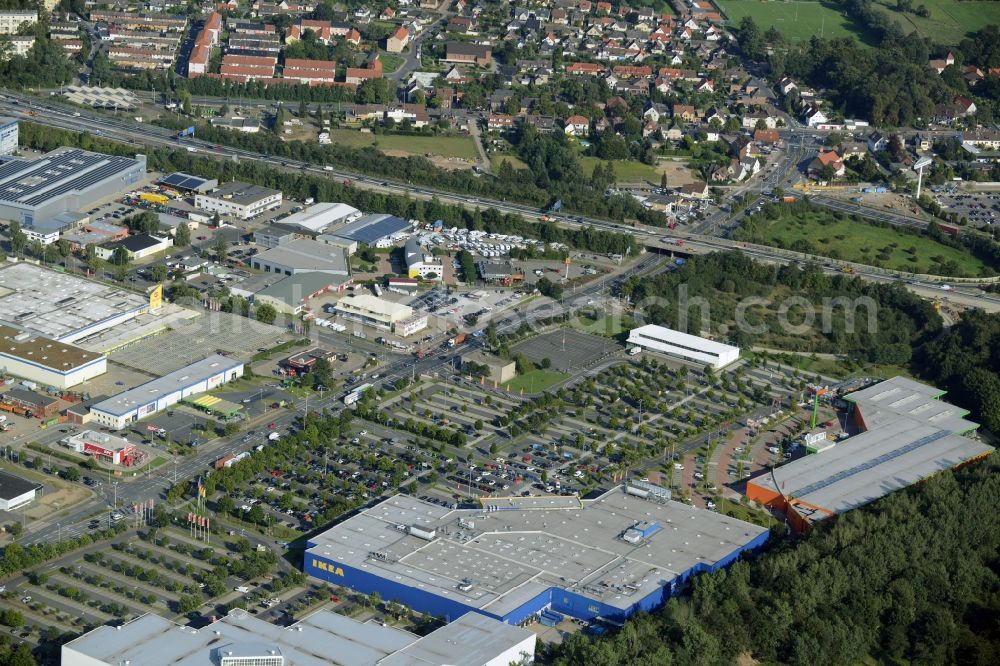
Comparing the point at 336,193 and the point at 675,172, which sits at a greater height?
the point at 336,193

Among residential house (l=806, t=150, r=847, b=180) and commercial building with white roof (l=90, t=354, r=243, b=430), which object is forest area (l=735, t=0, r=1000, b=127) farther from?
commercial building with white roof (l=90, t=354, r=243, b=430)

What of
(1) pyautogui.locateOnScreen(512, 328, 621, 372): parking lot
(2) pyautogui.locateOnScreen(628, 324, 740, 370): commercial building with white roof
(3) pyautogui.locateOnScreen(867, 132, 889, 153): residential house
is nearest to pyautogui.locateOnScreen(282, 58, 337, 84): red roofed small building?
(3) pyautogui.locateOnScreen(867, 132, 889, 153): residential house

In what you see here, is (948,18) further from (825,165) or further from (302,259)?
(302,259)

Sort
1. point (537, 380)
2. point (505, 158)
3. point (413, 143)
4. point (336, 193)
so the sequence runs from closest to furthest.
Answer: point (537, 380) < point (336, 193) < point (505, 158) < point (413, 143)

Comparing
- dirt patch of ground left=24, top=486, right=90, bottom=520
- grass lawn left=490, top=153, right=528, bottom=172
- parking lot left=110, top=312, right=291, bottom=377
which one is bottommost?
dirt patch of ground left=24, top=486, right=90, bottom=520

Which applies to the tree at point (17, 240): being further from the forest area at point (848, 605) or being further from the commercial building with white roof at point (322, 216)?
the forest area at point (848, 605)

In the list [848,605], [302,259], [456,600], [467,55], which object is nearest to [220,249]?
[302,259]
